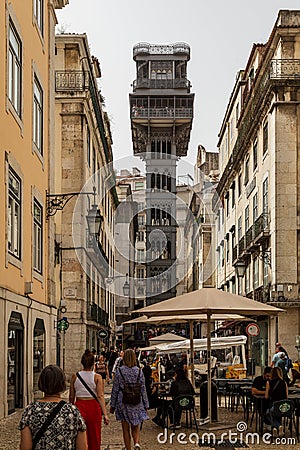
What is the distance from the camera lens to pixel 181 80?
12556 centimetres

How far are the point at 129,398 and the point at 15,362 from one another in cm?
854

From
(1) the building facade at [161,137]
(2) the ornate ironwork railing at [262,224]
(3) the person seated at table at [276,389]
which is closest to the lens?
Answer: (3) the person seated at table at [276,389]

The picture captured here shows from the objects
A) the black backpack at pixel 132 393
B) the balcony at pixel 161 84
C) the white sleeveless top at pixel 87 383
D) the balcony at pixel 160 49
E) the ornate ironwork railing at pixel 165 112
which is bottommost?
the black backpack at pixel 132 393

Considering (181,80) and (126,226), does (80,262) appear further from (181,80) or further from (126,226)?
(181,80)

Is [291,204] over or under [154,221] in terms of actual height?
under

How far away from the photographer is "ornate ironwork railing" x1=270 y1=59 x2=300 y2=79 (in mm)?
35906

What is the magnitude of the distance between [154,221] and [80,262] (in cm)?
8831

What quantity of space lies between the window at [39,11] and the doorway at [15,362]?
8465mm

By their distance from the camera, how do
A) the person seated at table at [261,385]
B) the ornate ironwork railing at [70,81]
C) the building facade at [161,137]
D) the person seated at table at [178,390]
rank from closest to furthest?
the person seated at table at [261,385] → the person seated at table at [178,390] → the ornate ironwork railing at [70,81] → the building facade at [161,137]

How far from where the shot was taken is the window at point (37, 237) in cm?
2205

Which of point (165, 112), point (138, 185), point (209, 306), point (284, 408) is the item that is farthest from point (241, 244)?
point (138, 185)

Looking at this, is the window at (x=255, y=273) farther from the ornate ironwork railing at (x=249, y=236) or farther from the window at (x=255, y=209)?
the window at (x=255, y=209)

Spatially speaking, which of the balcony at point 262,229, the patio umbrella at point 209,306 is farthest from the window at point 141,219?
the patio umbrella at point 209,306

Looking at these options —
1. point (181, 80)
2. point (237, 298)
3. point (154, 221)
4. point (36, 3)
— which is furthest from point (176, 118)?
point (237, 298)
